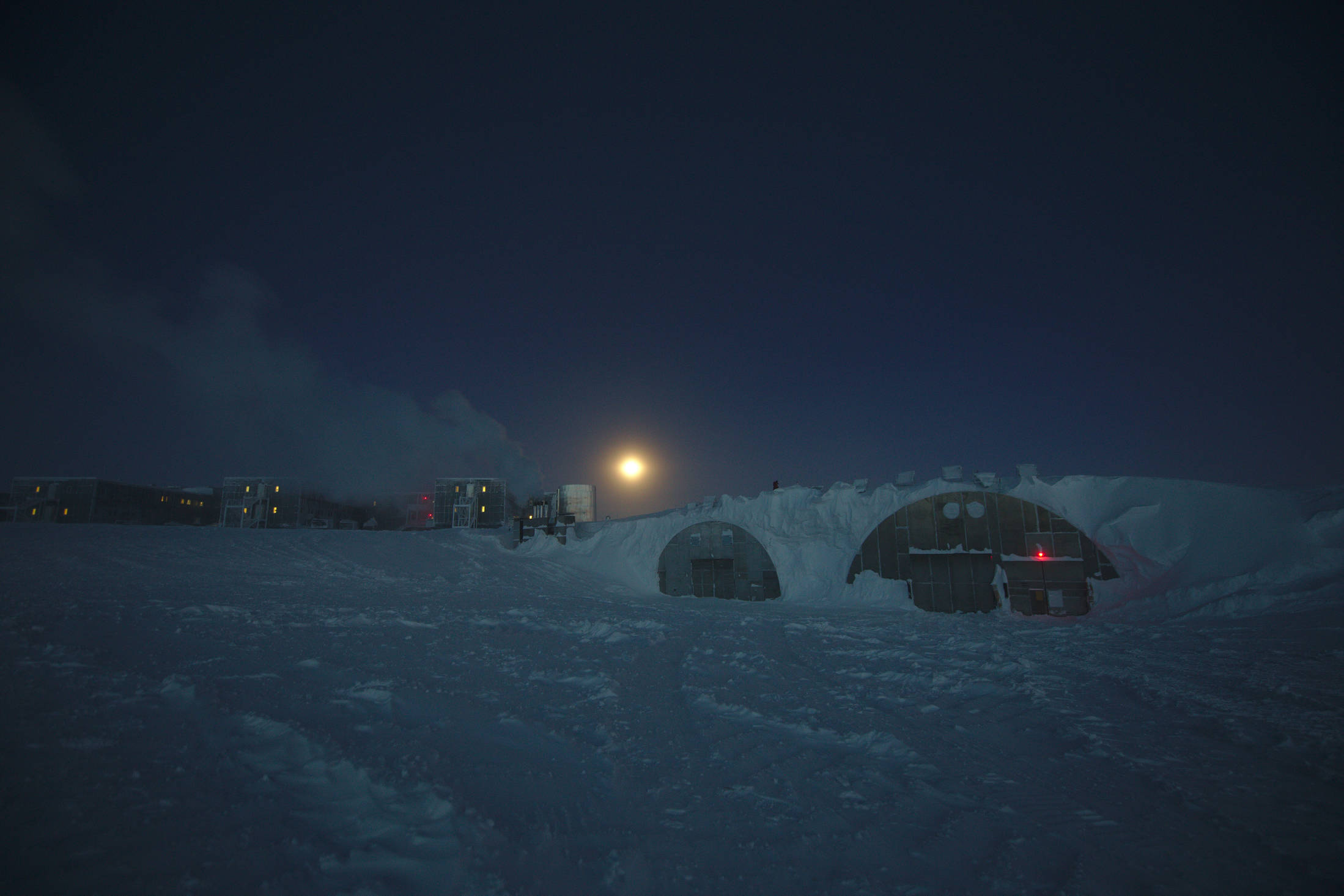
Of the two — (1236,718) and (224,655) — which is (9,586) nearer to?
(224,655)

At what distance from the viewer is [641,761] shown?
4.63 m

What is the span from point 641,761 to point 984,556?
696 inches

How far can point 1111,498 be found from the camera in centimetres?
1744

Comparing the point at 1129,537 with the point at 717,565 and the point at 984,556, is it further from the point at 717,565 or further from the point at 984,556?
the point at 717,565

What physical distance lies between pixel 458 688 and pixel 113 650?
4.07 m

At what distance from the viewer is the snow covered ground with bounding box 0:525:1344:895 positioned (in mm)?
3127

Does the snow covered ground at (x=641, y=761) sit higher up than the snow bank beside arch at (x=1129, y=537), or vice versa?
the snow bank beside arch at (x=1129, y=537)

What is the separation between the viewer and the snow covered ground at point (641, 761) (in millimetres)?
3127

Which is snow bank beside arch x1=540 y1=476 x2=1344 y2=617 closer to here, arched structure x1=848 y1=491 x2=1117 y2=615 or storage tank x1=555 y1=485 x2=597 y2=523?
arched structure x1=848 y1=491 x2=1117 y2=615

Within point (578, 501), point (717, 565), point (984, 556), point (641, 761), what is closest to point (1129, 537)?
point (984, 556)

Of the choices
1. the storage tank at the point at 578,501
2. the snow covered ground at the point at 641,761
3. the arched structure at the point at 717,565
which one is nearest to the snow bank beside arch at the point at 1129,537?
the arched structure at the point at 717,565

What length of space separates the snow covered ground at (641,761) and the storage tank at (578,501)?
34564 mm

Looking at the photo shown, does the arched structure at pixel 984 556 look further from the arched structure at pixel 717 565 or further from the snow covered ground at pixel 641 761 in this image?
the snow covered ground at pixel 641 761

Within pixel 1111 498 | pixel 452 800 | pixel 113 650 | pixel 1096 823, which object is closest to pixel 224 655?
pixel 113 650
